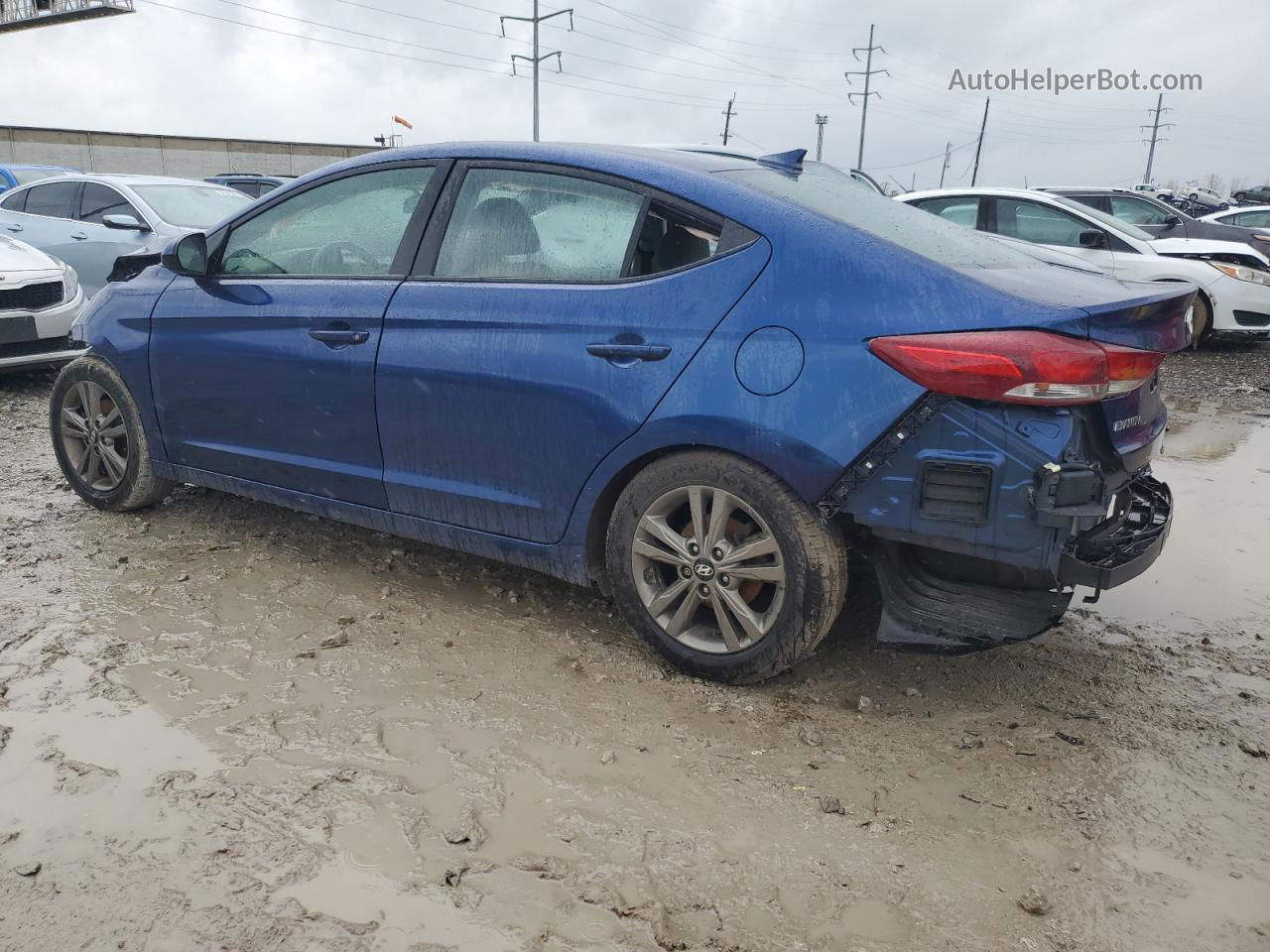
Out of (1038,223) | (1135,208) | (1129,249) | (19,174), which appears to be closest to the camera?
(1129,249)

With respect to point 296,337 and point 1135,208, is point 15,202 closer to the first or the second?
point 296,337

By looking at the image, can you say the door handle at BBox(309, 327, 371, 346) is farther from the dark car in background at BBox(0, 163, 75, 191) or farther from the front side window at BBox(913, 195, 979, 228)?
the dark car in background at BBox(0, 163, 75, 191)

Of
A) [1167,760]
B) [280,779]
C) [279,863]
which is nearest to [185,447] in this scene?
[280,779]

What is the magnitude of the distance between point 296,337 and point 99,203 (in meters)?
7.65

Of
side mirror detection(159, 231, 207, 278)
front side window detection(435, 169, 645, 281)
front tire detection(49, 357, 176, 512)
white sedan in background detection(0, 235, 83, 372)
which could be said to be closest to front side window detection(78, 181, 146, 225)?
white sedan in background detection(0, 235, 83, 372)

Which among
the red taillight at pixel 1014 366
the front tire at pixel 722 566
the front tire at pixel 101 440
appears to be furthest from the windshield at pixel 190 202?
the red taillight at pixel 1014 366

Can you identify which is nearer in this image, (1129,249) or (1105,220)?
(1129,249)

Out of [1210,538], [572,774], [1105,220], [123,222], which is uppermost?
[1105,220]

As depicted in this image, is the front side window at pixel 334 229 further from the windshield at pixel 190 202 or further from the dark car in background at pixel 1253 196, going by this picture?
the dark car in background at pixel 1253 196

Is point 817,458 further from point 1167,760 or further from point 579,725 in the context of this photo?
point 1167,760

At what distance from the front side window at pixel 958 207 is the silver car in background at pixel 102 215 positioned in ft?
22.5

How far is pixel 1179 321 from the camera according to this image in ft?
9.68

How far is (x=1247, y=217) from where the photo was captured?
14781 millimetres

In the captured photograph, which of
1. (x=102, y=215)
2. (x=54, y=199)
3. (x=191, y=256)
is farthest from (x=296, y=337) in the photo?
(x=54, y=199)
